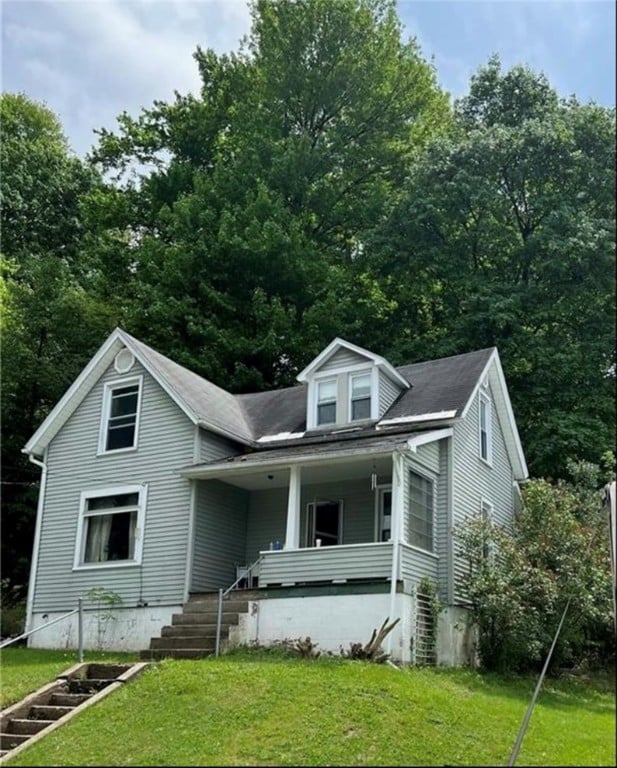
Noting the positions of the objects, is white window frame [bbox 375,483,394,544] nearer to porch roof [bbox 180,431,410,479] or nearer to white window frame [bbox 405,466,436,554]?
white window frame [bbox 405,466,436,554]

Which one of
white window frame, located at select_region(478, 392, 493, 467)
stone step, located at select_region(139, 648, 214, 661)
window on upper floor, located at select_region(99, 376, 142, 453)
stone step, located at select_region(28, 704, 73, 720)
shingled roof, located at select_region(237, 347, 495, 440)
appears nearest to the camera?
stone step, located at select_region(28, 704, 73, 720)

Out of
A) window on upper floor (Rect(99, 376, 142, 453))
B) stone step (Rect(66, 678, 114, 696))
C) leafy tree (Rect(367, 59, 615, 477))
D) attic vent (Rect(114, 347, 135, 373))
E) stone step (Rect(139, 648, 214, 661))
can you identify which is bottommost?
stone step (Rect(66, 678, 114, 696))

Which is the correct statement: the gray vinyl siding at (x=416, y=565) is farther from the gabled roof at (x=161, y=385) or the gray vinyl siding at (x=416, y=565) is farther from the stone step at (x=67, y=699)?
the stone step at (x=67, y=699)

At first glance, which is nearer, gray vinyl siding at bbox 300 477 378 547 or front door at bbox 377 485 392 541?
front door at bbox 377 485 392 541

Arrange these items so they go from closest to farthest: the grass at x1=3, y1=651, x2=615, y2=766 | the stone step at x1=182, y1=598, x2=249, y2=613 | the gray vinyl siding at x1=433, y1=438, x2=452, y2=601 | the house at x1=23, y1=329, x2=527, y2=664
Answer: the grass at x1=3, y1=651, x2=615, y2=766 < the stone step at x1=182, y1=598, x2=249, y2=613 < the house at x1=23, y1=329, x2=527, y2=664 < the gray vinyl siding at x1=433, y1=438, x2=452, y2=601

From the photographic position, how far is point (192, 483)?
16.3 m

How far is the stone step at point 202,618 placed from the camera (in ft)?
45.4

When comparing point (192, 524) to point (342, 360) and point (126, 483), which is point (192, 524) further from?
point (342, 360)

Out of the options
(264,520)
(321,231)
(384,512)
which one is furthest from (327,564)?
(321,231)

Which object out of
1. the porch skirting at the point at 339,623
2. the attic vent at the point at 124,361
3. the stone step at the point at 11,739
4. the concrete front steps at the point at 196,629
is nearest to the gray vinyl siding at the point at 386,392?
the porch skirting at the point at 339,623

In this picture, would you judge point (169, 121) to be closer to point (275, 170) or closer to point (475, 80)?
point (275, 170)

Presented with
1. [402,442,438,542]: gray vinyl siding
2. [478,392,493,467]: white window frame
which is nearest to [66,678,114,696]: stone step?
[402,442,438,542]: gray vinyl siding

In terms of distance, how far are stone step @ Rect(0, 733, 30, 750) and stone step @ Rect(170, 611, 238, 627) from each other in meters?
4.13

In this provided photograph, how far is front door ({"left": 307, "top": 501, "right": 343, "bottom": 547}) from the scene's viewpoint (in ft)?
56.0
